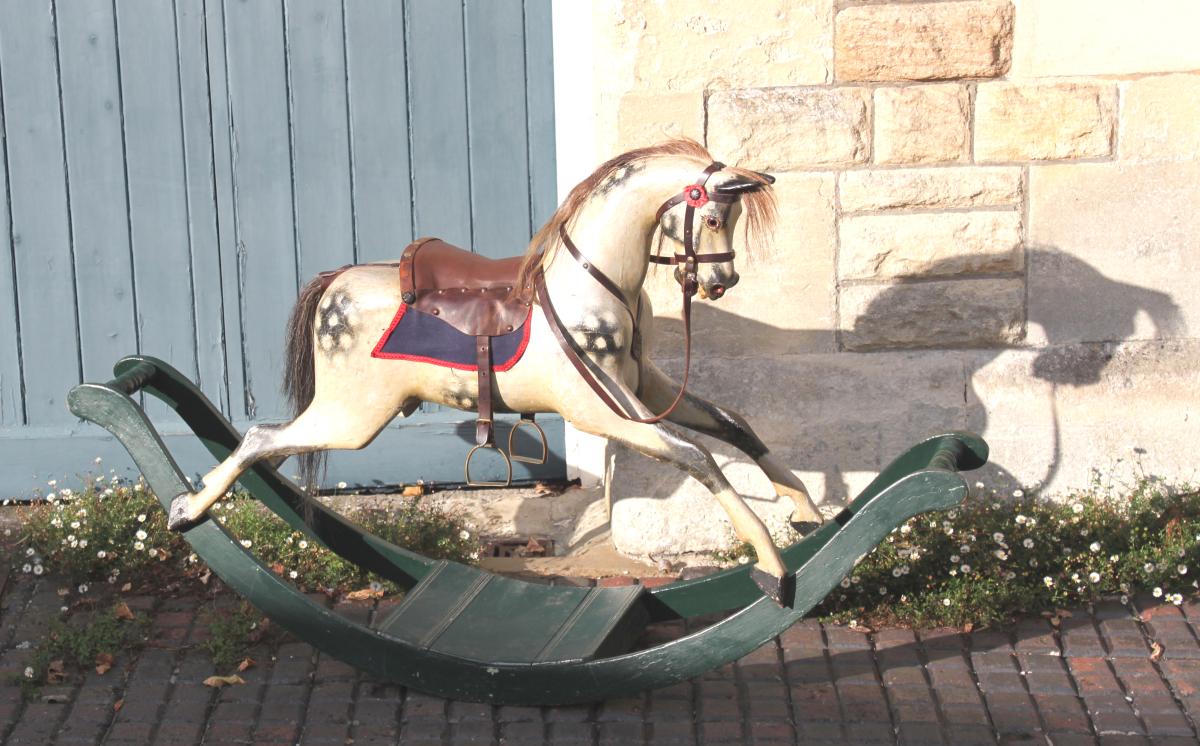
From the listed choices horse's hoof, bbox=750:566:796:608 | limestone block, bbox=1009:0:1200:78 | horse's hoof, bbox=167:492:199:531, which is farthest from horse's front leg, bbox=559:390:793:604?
limestone block, bbox=1009:0:1200:78

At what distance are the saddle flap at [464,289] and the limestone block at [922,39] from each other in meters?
1.44

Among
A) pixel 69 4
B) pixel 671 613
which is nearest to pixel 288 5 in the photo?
pixel 69 4

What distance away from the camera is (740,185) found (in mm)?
3828

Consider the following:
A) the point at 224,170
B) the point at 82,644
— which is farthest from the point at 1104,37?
the point at 82,644

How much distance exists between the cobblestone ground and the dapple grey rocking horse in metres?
0.43

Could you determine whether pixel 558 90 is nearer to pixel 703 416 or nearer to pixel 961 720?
pixel 703 416

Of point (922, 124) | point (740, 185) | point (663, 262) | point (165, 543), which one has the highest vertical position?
point (922, 124)

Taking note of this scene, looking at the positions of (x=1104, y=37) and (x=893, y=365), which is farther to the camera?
(x=893, y=365)

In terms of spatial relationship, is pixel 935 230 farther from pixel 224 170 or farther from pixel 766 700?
pixel 224 170

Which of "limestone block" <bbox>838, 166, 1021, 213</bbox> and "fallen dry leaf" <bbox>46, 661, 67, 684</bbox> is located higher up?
"limestone block" <bbox>838, 166, 1021, 213</bbox>

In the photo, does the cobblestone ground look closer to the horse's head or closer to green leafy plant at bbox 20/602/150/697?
green leafy plant at bbox 20/602/150/697

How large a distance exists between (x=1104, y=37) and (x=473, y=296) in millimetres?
2329

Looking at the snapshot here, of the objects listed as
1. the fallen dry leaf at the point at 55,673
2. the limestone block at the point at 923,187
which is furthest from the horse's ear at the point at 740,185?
the fallen dry leaf at the point at 55,673

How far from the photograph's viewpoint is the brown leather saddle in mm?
4109
